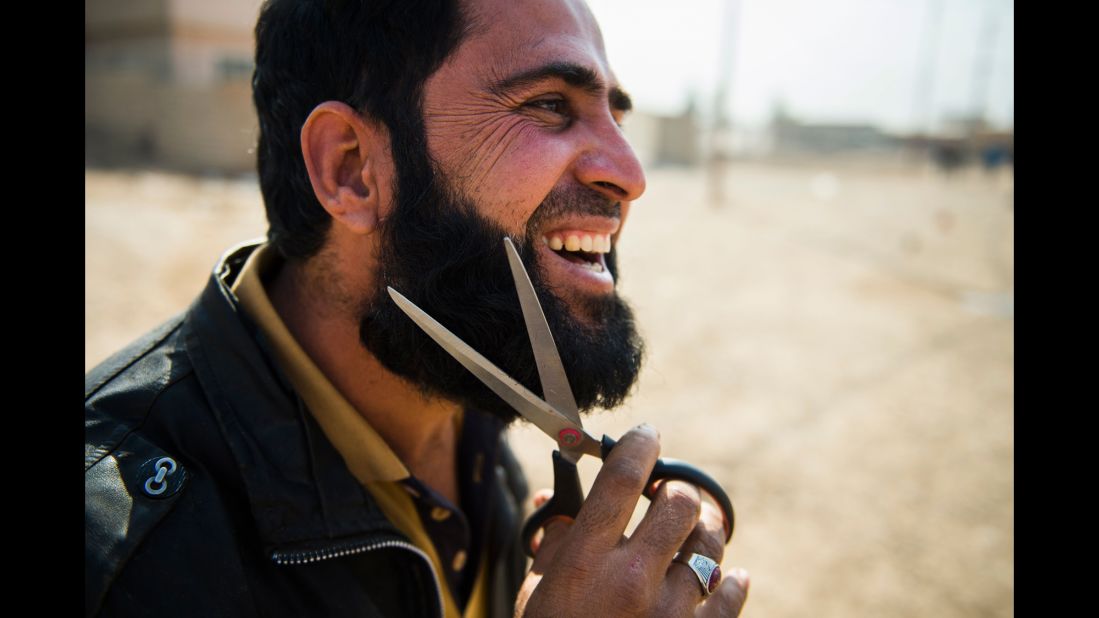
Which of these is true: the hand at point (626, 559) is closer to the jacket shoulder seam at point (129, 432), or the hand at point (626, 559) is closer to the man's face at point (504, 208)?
the man's face at point (504, 208)

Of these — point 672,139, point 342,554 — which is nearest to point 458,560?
point 342,554

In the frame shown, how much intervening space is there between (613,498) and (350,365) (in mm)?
898

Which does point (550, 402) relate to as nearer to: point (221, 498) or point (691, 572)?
point (691, 572)

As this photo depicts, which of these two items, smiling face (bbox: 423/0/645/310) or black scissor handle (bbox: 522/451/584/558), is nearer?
black scissor handle (bbox: 522/451/584/558)

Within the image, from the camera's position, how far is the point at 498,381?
1551 mm

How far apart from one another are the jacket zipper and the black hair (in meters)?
0.87

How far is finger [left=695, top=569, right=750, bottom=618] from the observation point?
1.41 meters

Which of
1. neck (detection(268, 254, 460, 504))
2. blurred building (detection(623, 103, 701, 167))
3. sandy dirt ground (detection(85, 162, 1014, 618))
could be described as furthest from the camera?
blurred building (detection(623, 103, 701, 167))

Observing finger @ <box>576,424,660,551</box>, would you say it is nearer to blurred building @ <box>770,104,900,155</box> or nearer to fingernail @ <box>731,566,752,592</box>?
fingernail @ <box>731,566,752,592</box>

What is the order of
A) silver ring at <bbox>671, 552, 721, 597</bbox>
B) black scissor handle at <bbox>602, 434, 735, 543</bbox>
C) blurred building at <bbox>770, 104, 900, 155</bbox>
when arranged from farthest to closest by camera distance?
blurred building at <bbox>770, 104, 900, 155</bbox>, black scissor handle at <bbox>602, 434, 735, 543</bbox>, silver ring at <bbox>671, 552, 721, 597</bbox>

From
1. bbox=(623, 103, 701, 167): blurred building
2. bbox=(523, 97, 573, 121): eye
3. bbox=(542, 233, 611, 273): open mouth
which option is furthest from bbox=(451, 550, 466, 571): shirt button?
bbox=(623, 103, 701, 167): blurred building

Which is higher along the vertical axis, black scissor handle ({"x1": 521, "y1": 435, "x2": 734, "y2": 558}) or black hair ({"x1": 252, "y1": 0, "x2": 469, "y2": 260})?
black hair ({"x1": 252, "y1": 0, "x2": 469, "y2": 260})

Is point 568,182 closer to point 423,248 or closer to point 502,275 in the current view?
point 502,275

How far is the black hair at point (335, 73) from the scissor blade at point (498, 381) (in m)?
0.38
